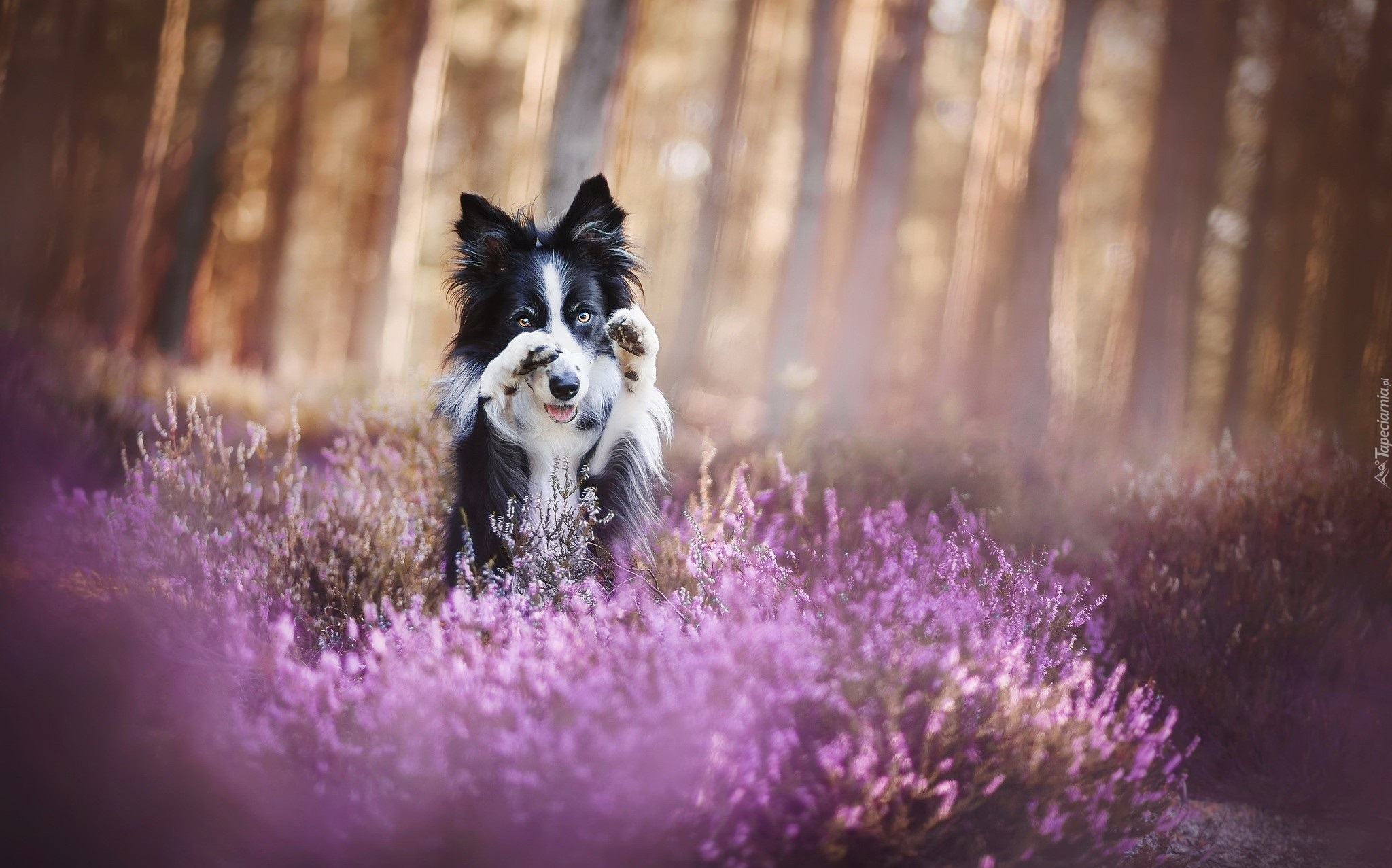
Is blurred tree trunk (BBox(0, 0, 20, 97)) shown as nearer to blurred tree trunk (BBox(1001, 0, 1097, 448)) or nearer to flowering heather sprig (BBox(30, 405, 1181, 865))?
flowering heather sprig (BBox(30, 405, 1181, 865))

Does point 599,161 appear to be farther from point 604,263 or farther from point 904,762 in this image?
point 904,762

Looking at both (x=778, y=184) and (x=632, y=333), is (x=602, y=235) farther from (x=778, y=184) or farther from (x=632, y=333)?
(x=778, y=184)

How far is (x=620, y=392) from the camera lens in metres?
3.27

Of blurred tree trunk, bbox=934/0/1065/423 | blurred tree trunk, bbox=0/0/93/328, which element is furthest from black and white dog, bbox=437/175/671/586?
blurred tree trunk, bbox=934/0/1065/423

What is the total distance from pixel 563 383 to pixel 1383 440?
4352 mm

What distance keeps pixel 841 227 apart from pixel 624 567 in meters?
13.0

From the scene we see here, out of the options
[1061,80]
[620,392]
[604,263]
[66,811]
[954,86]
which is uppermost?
[954,86]

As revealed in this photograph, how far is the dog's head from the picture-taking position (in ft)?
10.4

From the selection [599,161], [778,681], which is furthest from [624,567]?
[599,161]

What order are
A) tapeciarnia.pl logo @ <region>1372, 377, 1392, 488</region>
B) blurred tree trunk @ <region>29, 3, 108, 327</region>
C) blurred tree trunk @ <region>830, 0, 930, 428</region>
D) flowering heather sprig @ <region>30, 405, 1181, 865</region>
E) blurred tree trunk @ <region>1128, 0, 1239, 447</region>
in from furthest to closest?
blurred tree trunk @ <region>1128, 0, 1239, 447</region>
blurred tree trunk @ <region>830, 0, 930, 428</region>
blurred tree trunk @ <region>29, 3, 108, 327</region>
tapeciarnia.pl logo @ <region>1372, 377, 1392, 488</region>
flowering heather sprig @ <region>30, 405, 1181, 865</region>

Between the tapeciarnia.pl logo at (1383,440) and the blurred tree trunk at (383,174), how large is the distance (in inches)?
382

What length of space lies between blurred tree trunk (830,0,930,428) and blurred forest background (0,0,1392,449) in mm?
63

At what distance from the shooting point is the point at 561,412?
10.1 feet

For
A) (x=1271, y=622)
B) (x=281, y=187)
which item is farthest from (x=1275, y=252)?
(x=281, y=187)
